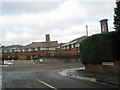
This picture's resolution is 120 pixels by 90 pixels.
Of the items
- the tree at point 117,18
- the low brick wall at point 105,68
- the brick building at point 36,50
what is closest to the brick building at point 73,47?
the brick building at point 36,50

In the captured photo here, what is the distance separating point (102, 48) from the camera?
1845 cm

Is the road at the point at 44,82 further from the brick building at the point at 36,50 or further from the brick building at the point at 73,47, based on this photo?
the brick building at the point at 36,50

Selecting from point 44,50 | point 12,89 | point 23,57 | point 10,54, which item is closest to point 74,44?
point 44,50

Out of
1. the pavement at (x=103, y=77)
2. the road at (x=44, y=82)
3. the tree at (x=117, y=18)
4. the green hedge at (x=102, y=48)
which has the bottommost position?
the road at (x=44, y=82)

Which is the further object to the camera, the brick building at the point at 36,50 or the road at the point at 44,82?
the brick building at the point at 36,50

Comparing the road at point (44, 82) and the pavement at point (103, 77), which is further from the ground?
the pavement at point (103, 77)

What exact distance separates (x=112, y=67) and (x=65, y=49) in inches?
2647

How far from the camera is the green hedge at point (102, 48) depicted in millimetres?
17266

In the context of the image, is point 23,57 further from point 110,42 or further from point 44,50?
point 110,42

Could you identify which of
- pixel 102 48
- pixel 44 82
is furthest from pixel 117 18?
pixel 44 82

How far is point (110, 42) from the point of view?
57.5ft

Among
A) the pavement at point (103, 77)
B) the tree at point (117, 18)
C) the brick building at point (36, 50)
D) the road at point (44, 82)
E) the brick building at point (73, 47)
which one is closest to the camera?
the road at point (44, 82)

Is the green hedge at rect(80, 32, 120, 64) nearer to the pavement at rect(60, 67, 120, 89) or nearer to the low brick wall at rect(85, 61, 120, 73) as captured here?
the low brick wall at rect(85, 61, 120, 73)

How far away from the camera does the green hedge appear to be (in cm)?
1727
